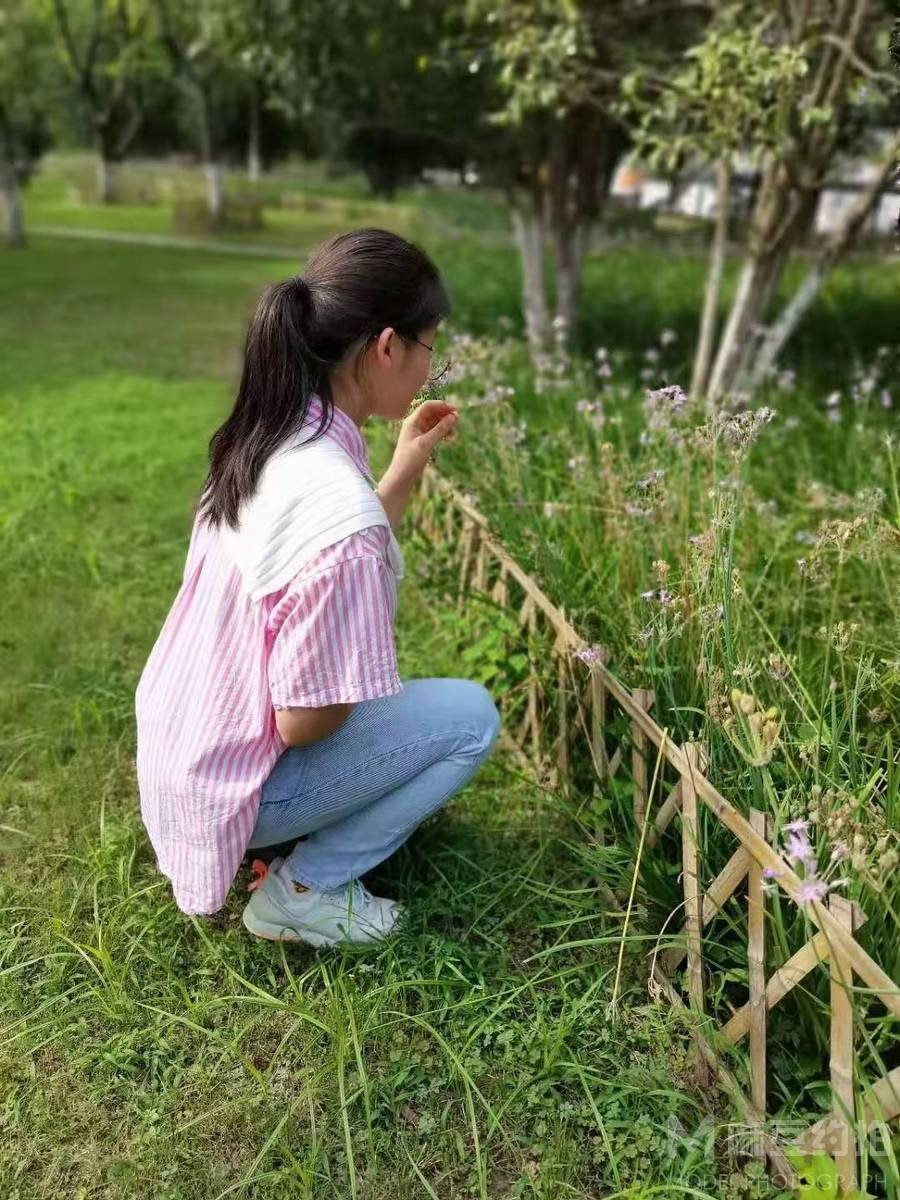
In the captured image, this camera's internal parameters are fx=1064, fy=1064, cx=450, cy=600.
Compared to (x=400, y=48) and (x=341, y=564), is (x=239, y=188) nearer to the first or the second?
(x=400, y=48)

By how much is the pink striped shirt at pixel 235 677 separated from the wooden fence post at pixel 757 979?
679mm

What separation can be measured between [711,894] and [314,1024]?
0.80 m

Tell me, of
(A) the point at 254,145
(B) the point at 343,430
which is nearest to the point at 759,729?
(B) the point at 343,430

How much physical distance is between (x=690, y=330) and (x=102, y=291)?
7.41 meters

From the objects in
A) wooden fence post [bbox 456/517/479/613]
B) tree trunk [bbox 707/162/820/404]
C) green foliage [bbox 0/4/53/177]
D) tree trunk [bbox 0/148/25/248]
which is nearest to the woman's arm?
wooden fence post [bbox 456/517/479/613]

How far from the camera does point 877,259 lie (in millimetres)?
15391

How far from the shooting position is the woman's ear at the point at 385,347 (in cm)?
190

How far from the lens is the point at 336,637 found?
181 cm

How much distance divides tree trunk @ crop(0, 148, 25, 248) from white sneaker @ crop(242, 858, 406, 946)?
1734 cm

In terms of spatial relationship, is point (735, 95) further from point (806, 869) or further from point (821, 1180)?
point (821, 1180)

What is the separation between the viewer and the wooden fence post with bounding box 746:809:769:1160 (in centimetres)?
170

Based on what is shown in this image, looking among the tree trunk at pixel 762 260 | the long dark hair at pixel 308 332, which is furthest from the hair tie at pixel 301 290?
the tree trunk at pixel 762 260

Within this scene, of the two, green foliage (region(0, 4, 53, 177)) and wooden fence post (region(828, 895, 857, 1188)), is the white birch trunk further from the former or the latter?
wooden fence post (region(828, 895, 857, 1188))

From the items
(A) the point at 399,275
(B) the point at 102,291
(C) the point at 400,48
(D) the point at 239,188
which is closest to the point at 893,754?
(A) the point at 399,275
